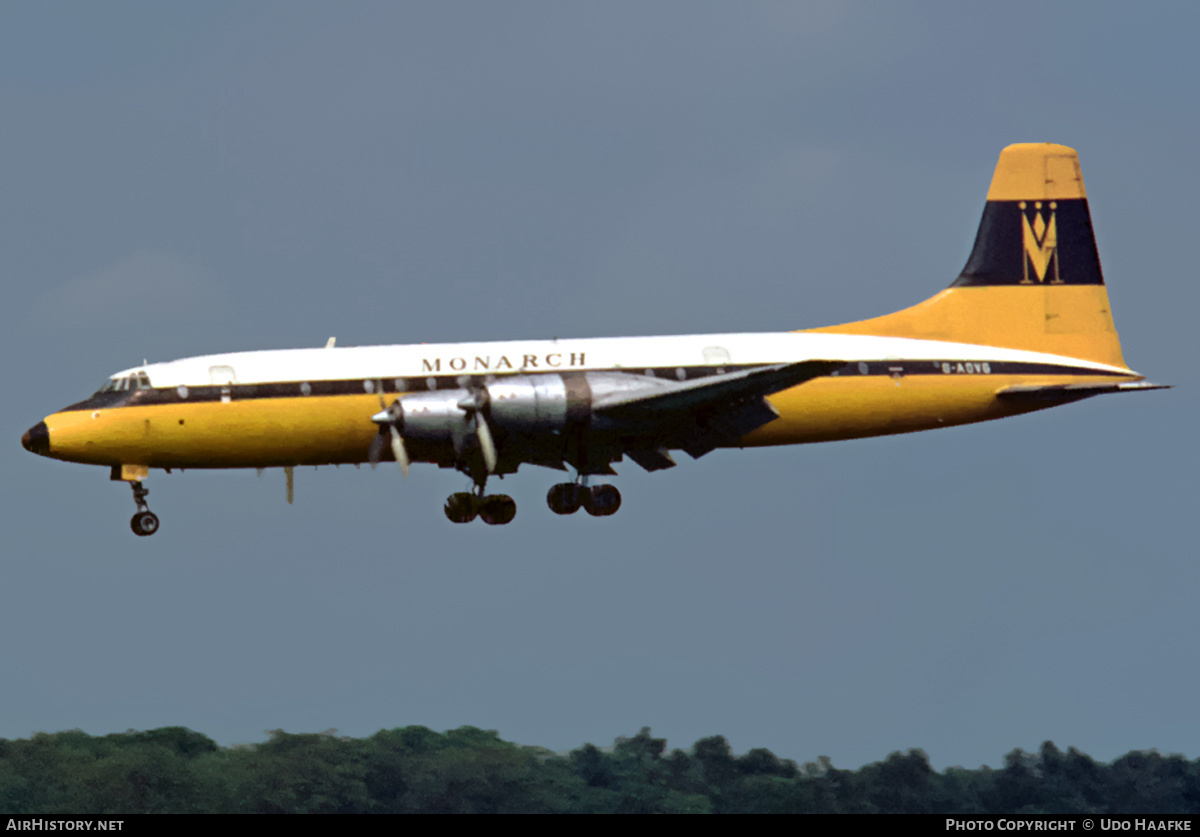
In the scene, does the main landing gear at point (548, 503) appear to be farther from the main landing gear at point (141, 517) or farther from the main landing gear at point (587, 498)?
the main landing gear at point (141, 517)

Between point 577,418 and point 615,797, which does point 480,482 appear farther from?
point 615,797

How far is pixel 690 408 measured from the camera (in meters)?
44.9

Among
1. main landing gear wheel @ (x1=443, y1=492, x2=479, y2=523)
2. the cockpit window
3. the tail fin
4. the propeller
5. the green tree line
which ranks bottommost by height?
the green tree line

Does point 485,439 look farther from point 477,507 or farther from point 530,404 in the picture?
point 477,507

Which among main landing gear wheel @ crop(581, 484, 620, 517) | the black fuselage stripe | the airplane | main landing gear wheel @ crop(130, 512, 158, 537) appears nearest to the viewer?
the airplane

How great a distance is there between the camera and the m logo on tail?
52.3 metres

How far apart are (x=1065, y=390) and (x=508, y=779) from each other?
30.5m

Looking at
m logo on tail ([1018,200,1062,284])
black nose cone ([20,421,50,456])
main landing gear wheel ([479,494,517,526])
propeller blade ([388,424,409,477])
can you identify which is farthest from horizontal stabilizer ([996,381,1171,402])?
black nose cone ([20,421,50,456])

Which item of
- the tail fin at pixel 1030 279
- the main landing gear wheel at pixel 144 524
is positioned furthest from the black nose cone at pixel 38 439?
the tail fin at pixel 1030 279

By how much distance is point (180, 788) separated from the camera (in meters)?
66.9

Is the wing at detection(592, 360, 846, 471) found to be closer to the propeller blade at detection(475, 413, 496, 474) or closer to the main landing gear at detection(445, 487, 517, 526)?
the propeller blade at detection(475, 413, 496, 474)

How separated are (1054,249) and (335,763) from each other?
35910mm

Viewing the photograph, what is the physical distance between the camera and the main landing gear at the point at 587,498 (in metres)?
48.0

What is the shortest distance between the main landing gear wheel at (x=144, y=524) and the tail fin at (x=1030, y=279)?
19.3 m
